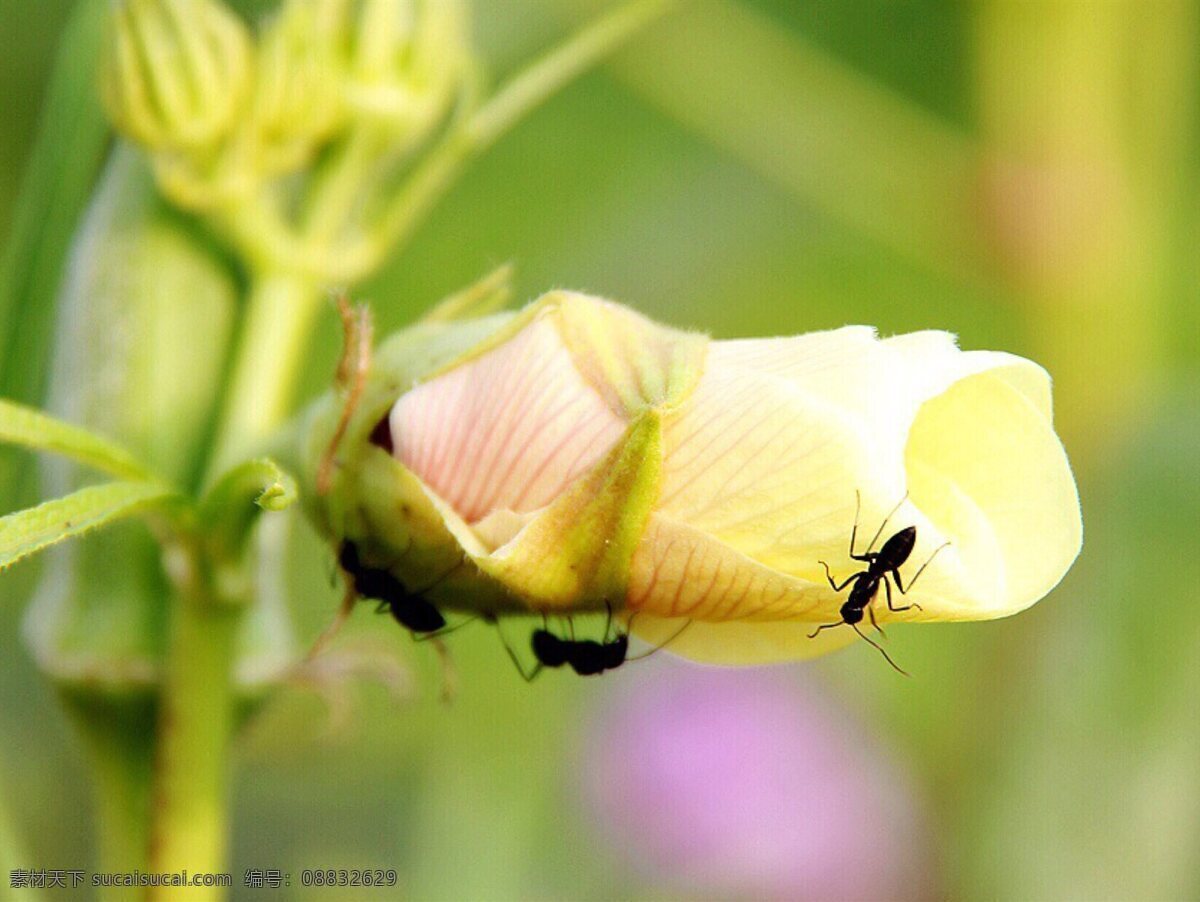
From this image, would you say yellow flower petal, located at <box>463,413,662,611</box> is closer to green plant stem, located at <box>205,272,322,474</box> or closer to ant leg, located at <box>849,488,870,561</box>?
→ ant leg, located at <box>849,488,870,561</box>

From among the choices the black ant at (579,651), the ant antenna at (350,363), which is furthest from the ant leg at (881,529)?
the ant antenna at (350,363)

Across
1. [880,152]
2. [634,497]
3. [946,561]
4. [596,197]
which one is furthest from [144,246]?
[596,197]

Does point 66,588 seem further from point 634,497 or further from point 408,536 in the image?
point 634,497

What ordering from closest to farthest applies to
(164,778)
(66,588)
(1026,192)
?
(164,778)
(66,588)
(1026,192)

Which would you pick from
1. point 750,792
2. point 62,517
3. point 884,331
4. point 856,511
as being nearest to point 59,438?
point 62,517

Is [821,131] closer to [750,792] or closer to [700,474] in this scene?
[750,792]

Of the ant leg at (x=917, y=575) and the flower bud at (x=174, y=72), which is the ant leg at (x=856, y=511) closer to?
the ant leg at (x=917, y=575)
